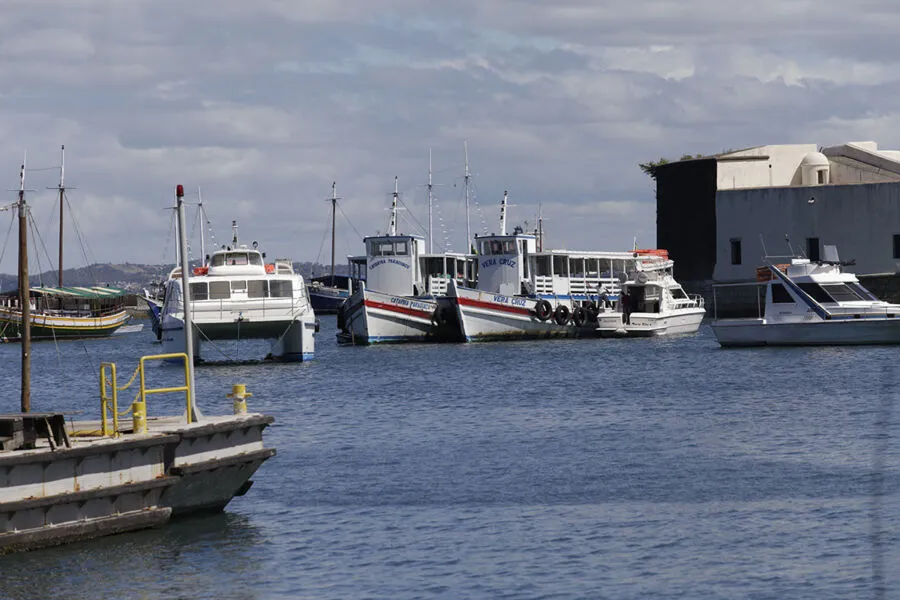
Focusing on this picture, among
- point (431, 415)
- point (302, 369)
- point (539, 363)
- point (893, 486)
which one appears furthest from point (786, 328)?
point (893, 486)

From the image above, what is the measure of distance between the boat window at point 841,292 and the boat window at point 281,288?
17069mm

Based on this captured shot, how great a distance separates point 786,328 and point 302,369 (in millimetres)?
15769

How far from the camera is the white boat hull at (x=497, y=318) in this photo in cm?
6147

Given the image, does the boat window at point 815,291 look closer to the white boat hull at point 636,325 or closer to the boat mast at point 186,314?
Result: the white boat hull at point 636,325

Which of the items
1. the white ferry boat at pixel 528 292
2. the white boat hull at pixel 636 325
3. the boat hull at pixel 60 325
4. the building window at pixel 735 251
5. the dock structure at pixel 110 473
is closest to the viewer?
the dock structure at pixel 110 473

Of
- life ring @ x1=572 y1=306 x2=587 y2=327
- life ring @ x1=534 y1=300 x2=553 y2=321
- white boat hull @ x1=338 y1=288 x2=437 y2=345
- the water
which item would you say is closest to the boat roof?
white boat hull @ x1=338 y1=288 x2=437 y2=345

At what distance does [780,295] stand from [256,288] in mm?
17028

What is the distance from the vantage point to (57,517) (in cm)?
1694

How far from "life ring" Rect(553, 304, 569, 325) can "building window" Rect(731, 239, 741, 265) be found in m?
23.2

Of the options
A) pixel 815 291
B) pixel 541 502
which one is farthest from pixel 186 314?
pixel 815 291

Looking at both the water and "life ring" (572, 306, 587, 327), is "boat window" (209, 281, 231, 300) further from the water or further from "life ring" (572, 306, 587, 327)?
"life ring" (572, 306, 587, 327)

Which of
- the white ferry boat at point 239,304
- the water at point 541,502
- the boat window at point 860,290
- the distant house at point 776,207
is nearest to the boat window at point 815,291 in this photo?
the boat window at point 860,290

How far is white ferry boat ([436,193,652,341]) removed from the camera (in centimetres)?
6203

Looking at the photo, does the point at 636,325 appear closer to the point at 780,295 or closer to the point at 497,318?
the point at 497,318
